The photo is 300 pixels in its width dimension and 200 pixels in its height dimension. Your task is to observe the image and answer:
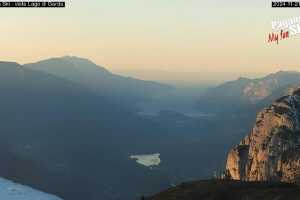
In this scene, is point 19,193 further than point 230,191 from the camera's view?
No

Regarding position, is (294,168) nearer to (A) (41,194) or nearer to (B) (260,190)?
(B) (260,190)

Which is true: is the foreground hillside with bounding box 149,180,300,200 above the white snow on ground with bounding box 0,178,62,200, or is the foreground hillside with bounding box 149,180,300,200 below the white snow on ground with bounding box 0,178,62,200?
below

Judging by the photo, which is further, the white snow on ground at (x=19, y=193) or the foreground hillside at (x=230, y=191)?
the foreground hillside at (x=230, y=191)

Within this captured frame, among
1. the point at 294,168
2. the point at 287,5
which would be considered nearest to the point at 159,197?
the point at 287,5

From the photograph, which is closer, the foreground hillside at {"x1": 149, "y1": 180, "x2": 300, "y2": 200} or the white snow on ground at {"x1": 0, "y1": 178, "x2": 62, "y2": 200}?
the white snow on ground at {"x1": 0, "y1": 178, "x2": 62, "y2": 200}

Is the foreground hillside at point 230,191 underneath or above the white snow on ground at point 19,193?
underneath

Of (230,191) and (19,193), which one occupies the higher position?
(19,193)
